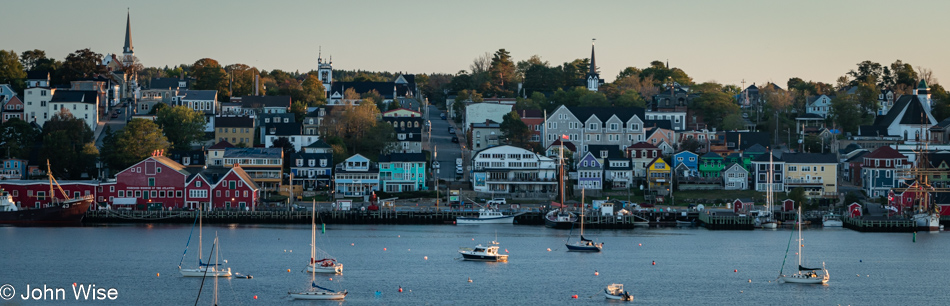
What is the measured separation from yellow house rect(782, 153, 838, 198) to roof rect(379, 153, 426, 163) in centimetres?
2550

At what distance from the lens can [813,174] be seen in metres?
92.9

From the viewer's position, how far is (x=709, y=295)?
55.4 m

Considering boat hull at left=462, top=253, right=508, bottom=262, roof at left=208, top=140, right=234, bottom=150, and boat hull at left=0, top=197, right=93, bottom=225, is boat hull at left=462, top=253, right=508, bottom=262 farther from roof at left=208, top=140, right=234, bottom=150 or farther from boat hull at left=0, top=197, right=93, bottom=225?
roof at left=208, top=140, right=234, bottom=150

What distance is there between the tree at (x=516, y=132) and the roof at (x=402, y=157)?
11.3 metres

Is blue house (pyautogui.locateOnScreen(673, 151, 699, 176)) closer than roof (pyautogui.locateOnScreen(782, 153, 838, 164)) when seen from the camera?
No

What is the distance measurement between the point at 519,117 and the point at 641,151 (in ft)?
41.0

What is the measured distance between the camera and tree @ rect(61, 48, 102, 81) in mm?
121562

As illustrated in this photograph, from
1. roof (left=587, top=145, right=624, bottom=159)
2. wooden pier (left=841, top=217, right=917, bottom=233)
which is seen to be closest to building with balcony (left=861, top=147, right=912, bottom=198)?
wooden pier (left=841, top=217, right=917, bottom=233)

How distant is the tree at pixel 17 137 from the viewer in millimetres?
97125

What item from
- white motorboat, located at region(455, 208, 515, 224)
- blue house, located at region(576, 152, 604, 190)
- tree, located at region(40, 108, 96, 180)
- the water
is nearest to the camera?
the water

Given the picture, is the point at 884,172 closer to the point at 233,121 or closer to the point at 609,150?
the point at 609,150

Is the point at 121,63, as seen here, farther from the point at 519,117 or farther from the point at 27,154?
the point at 519,117

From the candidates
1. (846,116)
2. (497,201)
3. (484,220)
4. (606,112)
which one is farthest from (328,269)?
(846,116)

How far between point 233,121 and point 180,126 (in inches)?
198
